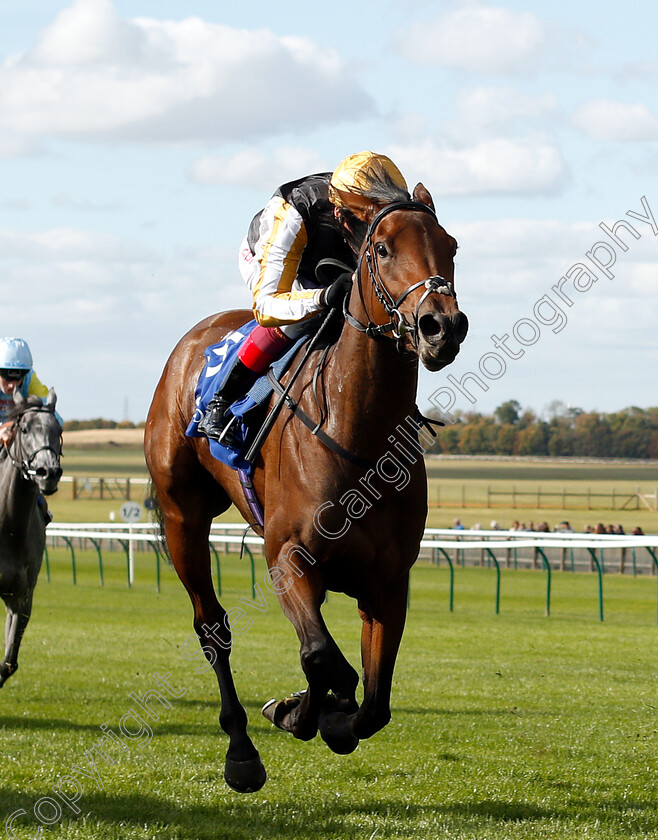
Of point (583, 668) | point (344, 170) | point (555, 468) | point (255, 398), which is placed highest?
point (344, 170)

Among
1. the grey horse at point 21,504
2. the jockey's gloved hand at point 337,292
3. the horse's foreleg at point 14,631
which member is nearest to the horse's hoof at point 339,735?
the jockey's gloved hand at point 337,292

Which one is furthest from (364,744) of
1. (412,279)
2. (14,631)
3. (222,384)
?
(412,279)

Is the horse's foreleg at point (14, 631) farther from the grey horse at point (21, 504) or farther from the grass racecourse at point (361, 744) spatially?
the grass racecourse at point (361, 744)

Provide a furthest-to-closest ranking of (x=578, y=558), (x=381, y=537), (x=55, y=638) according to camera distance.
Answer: (x=578, y=558), (x=55, y=638), (x=381, y=537)

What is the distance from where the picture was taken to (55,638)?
12.8 metres

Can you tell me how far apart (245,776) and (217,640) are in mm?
699

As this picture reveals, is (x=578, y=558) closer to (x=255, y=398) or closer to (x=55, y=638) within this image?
(x=55, y=638)

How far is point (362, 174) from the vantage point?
397 cm

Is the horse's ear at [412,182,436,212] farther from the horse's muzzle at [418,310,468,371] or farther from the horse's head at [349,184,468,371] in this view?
the horse's muzzle at [418,310,468,371]

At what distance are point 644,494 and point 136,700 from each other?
51.3 metres

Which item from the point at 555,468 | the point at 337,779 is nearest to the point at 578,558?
the point at 337,779

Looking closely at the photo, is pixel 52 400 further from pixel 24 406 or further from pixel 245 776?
pixel 245 776

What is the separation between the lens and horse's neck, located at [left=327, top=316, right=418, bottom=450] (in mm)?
3928

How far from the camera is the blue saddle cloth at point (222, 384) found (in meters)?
4.53
